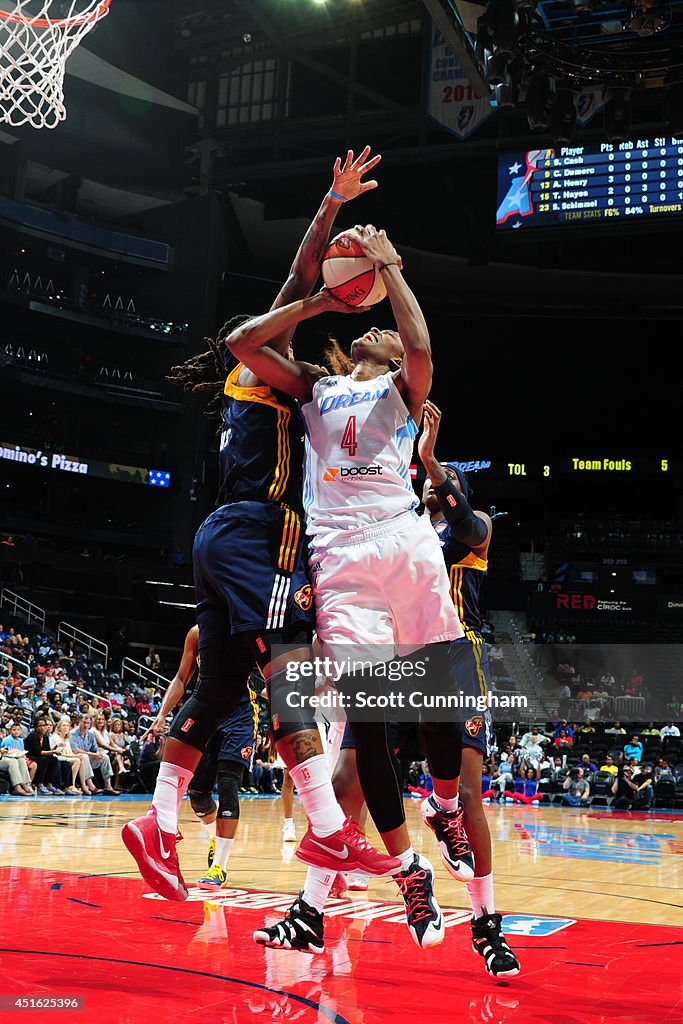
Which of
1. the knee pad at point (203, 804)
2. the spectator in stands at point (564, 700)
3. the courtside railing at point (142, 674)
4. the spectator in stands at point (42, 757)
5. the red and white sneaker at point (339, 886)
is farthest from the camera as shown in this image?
the spectator in stands at point (564, 700)

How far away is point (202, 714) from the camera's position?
391cm

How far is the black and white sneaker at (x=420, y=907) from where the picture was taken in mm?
3580

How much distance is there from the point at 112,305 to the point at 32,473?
6.19 meters

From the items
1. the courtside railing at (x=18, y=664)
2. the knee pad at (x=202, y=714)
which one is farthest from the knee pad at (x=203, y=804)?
the courtside railing at (x=18, y=664)

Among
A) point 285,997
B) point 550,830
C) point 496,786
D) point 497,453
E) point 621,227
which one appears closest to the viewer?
point 285,997

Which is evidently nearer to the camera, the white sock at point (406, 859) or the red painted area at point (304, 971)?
the red painted area at point (304, 971)

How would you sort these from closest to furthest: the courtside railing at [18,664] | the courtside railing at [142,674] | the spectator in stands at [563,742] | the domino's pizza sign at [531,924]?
the domino's pizza sign at [531,924], the courtside railing at [18,664], the spectator in stands at [563,742], the courtside railing at [142,674]

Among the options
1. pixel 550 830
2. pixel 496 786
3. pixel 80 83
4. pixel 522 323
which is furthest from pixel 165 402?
pixel 550 830

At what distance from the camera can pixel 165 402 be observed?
1262 inches

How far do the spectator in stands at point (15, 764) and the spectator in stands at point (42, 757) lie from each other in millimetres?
191

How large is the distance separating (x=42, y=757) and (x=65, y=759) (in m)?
0.52

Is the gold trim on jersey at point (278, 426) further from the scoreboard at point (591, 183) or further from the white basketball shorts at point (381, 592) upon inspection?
the scoreboard at point (591, 183)

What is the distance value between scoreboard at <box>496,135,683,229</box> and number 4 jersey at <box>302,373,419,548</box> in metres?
16.0

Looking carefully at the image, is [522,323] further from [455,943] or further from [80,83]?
[455,943]
